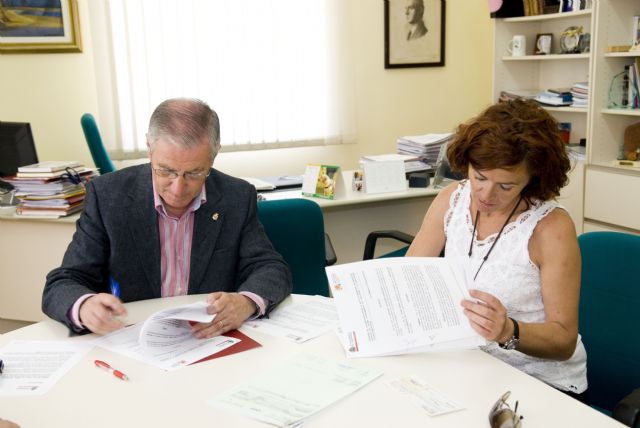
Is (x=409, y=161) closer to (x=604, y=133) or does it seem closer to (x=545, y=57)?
(x=604, y=133)

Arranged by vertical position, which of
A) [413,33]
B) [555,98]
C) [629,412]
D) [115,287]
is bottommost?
[629,412]

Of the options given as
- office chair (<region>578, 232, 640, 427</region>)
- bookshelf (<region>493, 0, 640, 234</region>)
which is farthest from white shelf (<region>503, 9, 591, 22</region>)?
office chair (<region>578, 232, 640, 427</region>)

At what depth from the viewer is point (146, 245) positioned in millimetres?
1851

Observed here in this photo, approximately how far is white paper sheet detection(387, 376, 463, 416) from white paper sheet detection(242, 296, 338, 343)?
0.30m

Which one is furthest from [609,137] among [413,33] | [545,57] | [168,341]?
[168,341]

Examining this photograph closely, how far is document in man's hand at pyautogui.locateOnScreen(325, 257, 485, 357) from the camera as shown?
4.58 feet

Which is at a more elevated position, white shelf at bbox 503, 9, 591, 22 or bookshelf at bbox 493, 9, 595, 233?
white shelf at bbox 503, 9, 591, 22

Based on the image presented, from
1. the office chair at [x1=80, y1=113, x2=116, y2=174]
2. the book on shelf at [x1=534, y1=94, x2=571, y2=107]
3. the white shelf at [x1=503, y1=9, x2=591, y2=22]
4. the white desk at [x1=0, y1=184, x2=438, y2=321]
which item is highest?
the white shelf at [x1=503, y1=9, x2=591, y2=22]

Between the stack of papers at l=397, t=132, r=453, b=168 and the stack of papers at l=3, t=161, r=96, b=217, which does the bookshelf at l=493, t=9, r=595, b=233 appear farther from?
the stack of papers at l=3, t=161, r=96, b=217

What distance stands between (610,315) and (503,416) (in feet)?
2.57

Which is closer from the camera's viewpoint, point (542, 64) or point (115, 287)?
point (115, 287)

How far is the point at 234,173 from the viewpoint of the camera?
4605 mm

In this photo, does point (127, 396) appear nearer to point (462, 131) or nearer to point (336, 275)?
point (336, 275)

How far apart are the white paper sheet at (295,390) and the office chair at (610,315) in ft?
2.50
